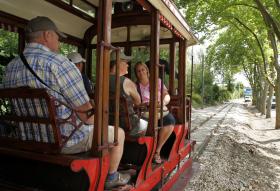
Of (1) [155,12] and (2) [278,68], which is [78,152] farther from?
(2) [278,68]

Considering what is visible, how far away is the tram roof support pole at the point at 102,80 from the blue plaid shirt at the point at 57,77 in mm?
169

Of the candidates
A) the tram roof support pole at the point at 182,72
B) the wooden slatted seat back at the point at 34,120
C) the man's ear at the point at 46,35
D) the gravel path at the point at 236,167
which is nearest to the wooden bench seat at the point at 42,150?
the wooden slatted seat back at the point at 34,120

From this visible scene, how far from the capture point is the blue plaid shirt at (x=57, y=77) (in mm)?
2789

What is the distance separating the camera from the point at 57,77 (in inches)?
110

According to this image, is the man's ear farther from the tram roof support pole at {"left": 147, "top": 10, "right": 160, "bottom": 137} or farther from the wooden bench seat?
the tram roof support pole at {"left": 147, "top": 10, "right": 160, "bottom": 137}

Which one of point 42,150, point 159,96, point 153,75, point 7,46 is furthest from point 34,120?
point 7,46

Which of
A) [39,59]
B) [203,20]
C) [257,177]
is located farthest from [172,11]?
[203,20]

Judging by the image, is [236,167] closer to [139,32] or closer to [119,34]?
[139,32]

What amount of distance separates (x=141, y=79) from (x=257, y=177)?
4113 mm

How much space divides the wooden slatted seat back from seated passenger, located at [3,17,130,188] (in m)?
0.12

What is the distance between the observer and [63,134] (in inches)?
113

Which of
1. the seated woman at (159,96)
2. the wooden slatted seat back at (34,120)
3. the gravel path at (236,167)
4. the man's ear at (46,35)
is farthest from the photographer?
the gravel path at (236,167)

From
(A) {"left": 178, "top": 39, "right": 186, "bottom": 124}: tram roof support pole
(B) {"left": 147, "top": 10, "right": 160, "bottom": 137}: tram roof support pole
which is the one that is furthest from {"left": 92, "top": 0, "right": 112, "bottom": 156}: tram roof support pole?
(A) {"left": 178, "top": 39, "right": 186, "bottom": 124}: tram roof support pole

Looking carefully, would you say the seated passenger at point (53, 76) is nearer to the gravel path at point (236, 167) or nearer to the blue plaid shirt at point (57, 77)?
the blue plaid shirt at point (57, 77)
